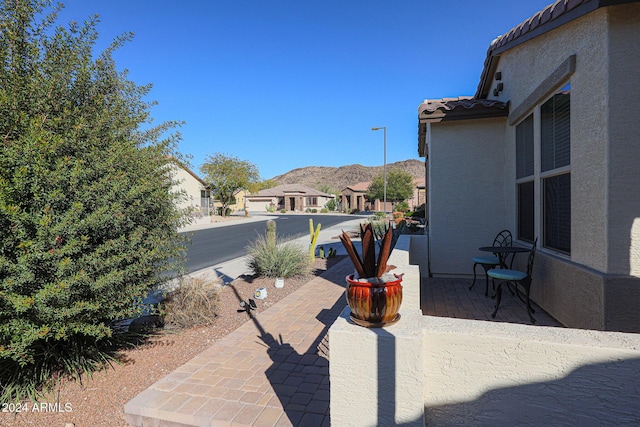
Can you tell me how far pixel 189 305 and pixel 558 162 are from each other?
17.8 feet

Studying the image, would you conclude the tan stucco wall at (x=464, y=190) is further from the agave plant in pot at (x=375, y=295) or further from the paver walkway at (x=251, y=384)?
the agave plant in pot at (x=375, y=295)

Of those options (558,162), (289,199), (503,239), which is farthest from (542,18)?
(289,199)

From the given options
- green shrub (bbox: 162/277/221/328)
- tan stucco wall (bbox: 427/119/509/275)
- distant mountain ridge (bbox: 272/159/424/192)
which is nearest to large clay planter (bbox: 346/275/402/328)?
green shrub (bbox: 162/277/221/328)

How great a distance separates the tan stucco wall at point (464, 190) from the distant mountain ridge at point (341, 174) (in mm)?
111920

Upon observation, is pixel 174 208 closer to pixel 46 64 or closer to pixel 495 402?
pixel 46 64

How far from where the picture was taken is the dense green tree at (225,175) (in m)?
38.5

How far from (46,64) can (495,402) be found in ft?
15.6

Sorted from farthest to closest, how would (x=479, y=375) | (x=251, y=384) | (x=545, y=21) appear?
(x=545, y=21) → (x=251, y=384) → (x=479, y=375)

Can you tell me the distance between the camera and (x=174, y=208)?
4.64 metres

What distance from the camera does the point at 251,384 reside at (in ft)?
11.0

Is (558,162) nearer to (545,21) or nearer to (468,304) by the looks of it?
(545,21)

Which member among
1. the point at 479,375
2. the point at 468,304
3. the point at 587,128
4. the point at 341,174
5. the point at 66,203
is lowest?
the point at 468,304

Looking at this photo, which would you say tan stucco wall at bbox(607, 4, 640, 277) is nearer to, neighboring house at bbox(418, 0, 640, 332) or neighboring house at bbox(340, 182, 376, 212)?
neighboring house at bbox(418, 0, 640, 332)

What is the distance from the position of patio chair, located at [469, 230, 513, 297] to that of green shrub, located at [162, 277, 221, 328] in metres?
4.41
